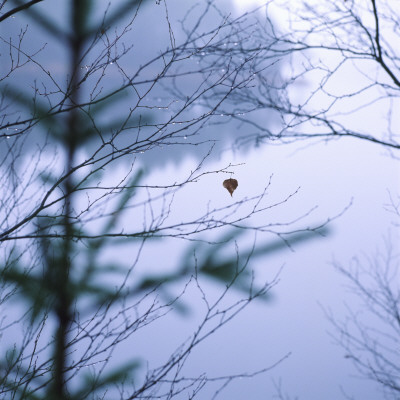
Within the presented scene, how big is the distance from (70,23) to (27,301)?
8.34ft

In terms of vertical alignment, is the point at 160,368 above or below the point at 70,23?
below

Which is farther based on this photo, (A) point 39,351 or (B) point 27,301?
(B) point 27,301

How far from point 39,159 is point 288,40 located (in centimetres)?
366

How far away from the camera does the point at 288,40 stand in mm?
6531

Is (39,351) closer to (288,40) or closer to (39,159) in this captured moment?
(39,159)

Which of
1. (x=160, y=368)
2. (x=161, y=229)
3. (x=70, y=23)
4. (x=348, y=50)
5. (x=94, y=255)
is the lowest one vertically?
(x=160, y=368)

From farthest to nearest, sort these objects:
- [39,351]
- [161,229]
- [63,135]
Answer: [63,135]
[161,229]
[39,351]

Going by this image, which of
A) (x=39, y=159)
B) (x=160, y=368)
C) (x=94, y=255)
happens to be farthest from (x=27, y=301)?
(x=160, y=368)

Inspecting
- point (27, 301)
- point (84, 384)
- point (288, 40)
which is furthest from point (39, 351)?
point (288, 40)

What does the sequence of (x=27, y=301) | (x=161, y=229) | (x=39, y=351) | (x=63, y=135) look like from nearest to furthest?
(x=39, y=351) → (x=161, y=229) → (x=27, y=301) → (x=63, y=135)

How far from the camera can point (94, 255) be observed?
506 cm

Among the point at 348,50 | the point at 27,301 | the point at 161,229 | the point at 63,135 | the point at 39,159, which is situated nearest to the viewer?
the point at 161,229

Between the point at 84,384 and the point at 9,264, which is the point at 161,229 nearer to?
the point at 9,264

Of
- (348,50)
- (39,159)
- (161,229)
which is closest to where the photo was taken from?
(161,229)
